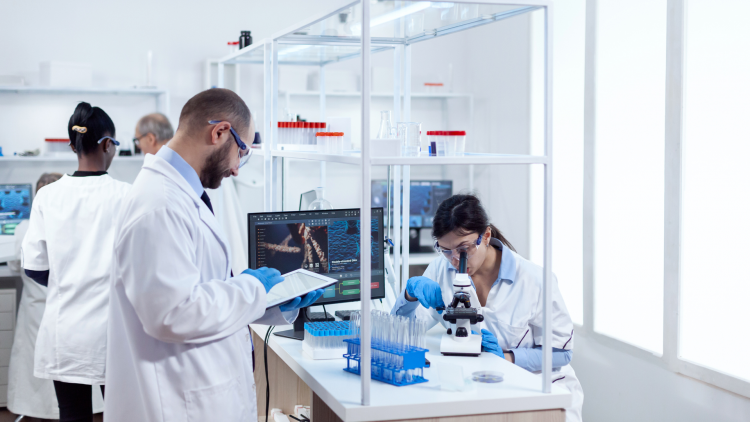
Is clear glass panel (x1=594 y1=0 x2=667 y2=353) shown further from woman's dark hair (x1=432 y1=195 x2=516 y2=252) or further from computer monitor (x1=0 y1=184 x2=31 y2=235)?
computer monitor (x1=0 y1=184 x2=31 y2=235)

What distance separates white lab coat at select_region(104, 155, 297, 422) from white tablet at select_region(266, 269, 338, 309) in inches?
5.3

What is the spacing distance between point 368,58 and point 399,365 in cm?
79

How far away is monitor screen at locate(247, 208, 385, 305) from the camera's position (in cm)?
224

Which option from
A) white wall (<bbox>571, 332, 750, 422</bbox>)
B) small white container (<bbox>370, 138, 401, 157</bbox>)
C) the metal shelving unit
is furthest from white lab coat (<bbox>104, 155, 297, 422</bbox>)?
white wall (<bbox>571, 332, 750, 422</bbox>)

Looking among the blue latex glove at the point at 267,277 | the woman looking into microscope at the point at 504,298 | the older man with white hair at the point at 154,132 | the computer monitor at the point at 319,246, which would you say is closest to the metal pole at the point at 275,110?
the computer monitor at the point at 319,246

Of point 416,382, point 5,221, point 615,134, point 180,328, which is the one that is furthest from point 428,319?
point 5,221

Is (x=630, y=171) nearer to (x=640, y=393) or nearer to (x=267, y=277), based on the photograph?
(x=640, y=393)

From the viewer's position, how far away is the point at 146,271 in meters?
1.43

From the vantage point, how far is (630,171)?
130 inches

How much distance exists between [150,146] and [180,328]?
2733 millimetres

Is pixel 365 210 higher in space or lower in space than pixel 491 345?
higher

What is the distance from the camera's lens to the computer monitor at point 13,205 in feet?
13.7

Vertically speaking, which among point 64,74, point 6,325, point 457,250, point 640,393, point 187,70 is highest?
point 187,70

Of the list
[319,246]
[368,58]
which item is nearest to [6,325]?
[319,246]
